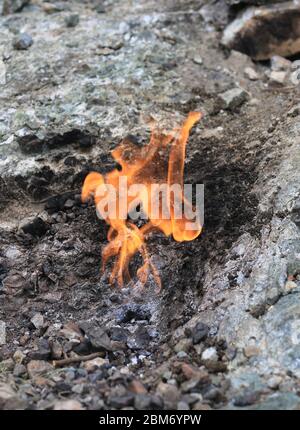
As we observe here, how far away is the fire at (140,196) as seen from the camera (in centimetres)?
523

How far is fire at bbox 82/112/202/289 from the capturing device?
523cm

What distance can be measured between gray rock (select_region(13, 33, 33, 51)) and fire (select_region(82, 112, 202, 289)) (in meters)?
1.77

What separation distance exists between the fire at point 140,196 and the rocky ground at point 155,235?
100 millimetres

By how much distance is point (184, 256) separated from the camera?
510cm

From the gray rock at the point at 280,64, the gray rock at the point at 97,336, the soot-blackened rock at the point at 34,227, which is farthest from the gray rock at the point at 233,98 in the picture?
the gray rock at the point at 97,336

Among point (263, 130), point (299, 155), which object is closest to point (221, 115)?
point (263, 130)

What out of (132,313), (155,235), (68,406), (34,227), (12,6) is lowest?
(68,406)

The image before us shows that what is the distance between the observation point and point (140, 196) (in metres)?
5.52

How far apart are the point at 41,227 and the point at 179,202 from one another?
1.19m

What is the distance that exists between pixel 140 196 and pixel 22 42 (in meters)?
2.41

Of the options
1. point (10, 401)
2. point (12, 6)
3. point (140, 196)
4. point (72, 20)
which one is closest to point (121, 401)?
point (10, 401)

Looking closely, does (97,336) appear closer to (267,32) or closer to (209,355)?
(209,355)

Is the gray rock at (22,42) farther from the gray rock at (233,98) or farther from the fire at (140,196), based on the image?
the gray rock at (233,98)
